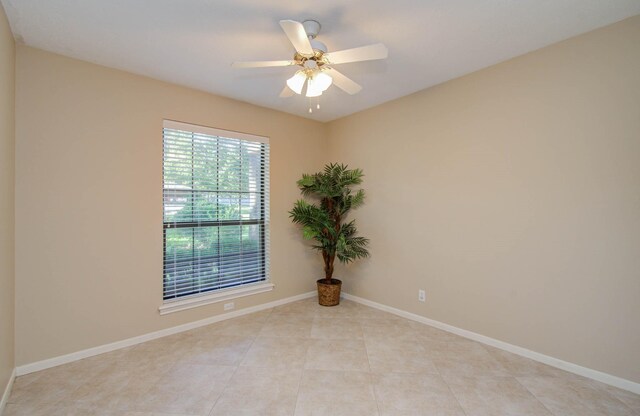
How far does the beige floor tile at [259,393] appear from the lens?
184 cm

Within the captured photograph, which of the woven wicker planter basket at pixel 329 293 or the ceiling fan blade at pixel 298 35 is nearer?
the ceiling fan blade at pixel 298 35

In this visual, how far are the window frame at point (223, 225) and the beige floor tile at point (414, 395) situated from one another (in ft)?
6.30

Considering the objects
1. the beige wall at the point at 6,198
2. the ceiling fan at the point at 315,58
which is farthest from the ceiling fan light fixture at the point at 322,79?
the beige wall at the point at 6,198

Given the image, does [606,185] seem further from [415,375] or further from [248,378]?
[248,378]

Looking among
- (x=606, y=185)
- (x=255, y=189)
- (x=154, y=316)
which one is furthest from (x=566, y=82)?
(x=154, y=316)

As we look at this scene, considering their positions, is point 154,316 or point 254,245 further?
point 254,245

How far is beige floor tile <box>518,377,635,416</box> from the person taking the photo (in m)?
1.81

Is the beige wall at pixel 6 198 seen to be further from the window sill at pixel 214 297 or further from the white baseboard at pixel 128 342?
the window sill at pixel 214 297

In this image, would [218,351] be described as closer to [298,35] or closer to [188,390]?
[188,390]

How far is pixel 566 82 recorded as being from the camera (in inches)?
88.7

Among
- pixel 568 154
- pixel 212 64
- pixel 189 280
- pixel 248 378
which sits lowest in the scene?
pixel 248 378

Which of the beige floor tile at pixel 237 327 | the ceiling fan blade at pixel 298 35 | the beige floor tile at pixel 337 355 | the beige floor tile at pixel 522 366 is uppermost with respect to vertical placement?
the ceiling fan blade at pixel 298 35

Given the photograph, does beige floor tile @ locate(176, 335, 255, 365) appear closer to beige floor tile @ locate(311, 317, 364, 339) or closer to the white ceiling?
beige floor tile @ locate(311, 317, 364, 339)

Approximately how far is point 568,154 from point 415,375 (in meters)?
2.09
